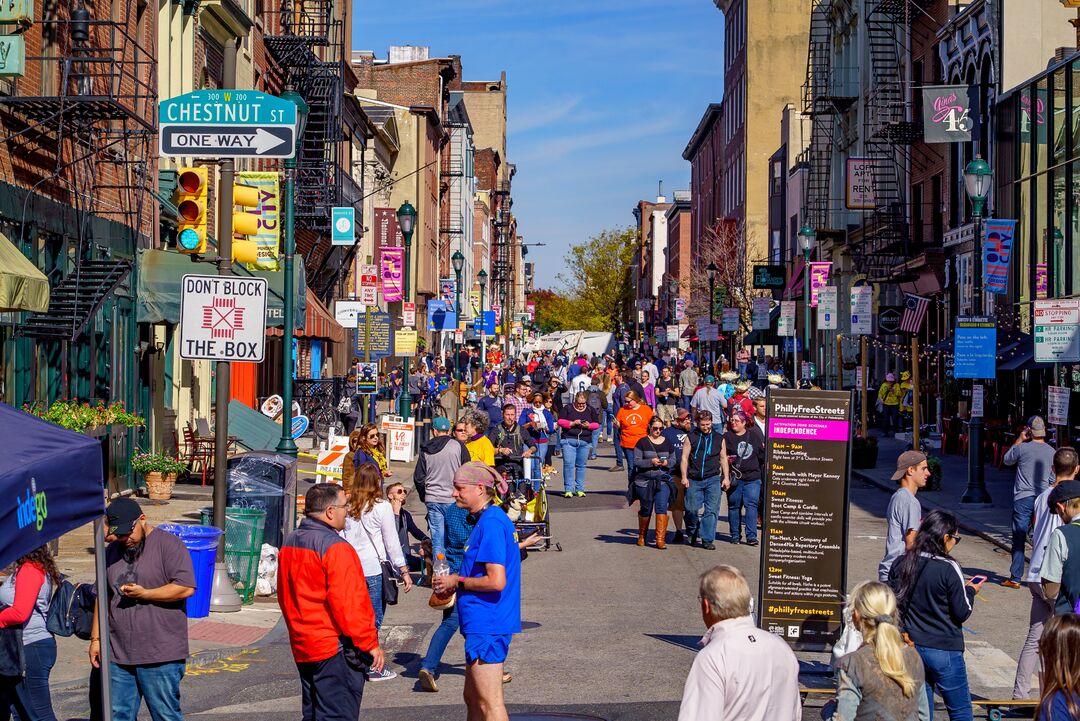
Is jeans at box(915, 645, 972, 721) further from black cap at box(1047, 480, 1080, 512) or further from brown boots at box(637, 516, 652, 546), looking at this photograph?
brown boots at box(637, 516, 652, 546)

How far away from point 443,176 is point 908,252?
4538 centimetres

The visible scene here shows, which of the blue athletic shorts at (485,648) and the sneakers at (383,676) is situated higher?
the blue athletic shorts at (485,648)

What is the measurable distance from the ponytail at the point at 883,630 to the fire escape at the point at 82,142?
12.8 metres

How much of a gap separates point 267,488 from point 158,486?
6.41 m

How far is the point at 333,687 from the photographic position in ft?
24.7

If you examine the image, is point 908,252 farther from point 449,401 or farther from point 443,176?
point 443,176

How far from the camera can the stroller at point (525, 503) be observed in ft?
55.2

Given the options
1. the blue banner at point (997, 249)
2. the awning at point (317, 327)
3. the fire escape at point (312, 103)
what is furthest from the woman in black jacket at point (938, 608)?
the fire escape at point (312, 103)

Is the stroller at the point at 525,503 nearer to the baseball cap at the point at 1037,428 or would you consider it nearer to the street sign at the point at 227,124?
the street sign at the point at 227,124

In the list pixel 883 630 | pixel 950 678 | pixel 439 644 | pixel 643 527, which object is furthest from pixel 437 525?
pixel 883 630

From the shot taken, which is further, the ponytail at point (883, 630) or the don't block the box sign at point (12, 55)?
the don't block the box sign at point (12, 55)

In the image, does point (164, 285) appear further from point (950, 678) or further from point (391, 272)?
point (391, 272)

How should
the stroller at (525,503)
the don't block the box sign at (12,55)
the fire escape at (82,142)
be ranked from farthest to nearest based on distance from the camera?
the fire escape at (82,142), the stroller at (525,503), the don't block the box sign at (12,55)

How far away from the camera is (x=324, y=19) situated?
39531 mm
